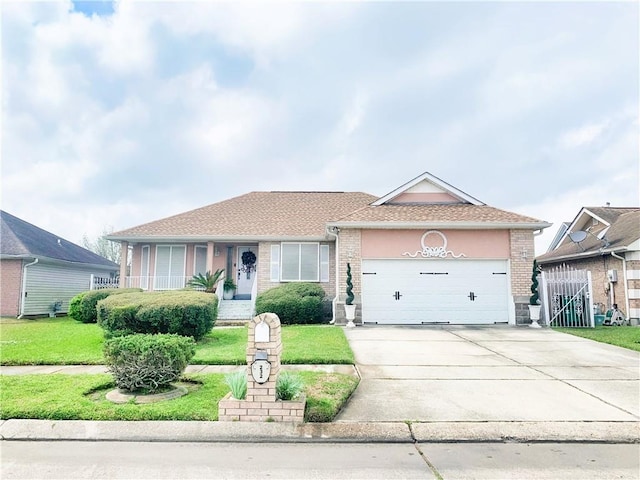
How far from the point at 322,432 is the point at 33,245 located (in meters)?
19.1

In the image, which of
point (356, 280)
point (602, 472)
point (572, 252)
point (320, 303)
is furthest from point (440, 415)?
point (572, 252)

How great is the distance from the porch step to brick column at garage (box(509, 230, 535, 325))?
9.79m

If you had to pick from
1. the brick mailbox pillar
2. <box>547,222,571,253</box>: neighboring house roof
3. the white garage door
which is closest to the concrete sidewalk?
the brick mailbox pillar

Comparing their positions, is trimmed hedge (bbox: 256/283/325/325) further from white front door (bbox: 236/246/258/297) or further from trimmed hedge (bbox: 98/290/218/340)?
trimmed hedge (bbox: 98/290/218/340)

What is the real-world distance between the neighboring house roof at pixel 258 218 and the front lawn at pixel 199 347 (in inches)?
197

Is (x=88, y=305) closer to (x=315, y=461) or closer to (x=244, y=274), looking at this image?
(x=244, y=274)

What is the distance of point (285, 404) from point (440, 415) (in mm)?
1908

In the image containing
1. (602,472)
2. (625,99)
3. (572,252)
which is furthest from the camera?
(572,252)

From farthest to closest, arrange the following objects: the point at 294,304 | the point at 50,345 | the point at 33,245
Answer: the point at 33,245 < the point at 294,304 < the point at 50,345

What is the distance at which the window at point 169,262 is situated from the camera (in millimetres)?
16906

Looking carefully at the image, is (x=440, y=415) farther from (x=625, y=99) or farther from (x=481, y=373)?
(x=625, y=99)

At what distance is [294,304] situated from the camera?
45.0ft

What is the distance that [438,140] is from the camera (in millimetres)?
15633

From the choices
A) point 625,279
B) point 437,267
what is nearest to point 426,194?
point 437,267
